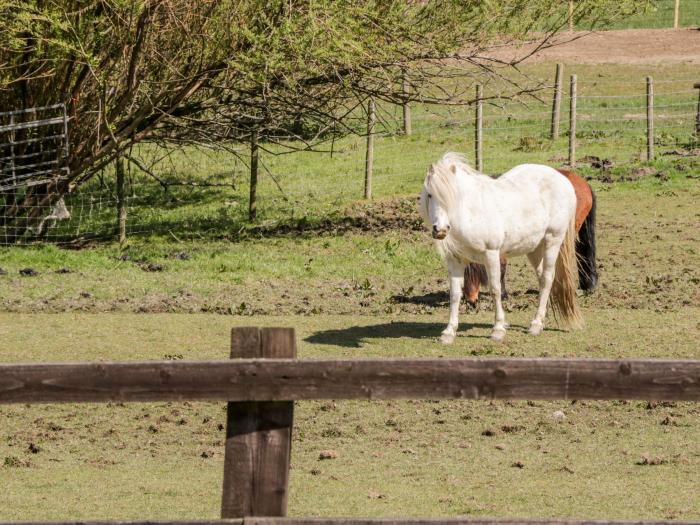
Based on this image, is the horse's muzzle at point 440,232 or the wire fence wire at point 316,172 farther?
the wire fence wire at point 316,172

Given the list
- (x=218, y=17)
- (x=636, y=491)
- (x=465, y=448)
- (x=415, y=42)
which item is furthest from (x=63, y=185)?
(x=636, y=491)

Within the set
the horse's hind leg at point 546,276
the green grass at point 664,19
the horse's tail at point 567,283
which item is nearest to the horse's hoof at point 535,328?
the horse's hind leg at point 546,276

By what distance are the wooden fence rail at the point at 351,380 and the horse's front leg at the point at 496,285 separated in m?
6.62

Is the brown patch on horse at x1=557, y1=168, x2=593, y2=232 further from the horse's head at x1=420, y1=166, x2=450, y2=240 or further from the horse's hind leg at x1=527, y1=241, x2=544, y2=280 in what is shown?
the horse's head at x1=420, y1=166, x2=450, y2=240

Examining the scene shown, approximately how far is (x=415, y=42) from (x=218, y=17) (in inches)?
114

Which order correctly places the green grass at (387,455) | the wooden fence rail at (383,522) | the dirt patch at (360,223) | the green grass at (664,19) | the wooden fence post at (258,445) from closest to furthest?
the wooden fence rail at (383,522) < the wooden fence post at (258,445) < the green grass at (387,455) < the dirt patch at (360,223) < the green grass at (664,19)

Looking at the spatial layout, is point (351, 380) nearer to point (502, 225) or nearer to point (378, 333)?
point (502, 225)

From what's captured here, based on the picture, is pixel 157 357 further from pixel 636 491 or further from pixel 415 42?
pixel 415 42

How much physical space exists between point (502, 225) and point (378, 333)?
1.72 metres

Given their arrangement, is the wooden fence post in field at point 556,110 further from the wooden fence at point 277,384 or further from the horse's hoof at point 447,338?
the wooden fence at point 277,384

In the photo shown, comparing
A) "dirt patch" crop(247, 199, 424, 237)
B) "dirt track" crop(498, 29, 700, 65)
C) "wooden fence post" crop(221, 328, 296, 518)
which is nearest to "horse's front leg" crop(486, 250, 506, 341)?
"dirt patch" crop(247, 199, 424, 237)

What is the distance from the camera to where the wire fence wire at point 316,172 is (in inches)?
714

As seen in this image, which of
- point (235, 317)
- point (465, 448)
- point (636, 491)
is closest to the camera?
point (636, 491)

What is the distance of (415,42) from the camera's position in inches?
642
